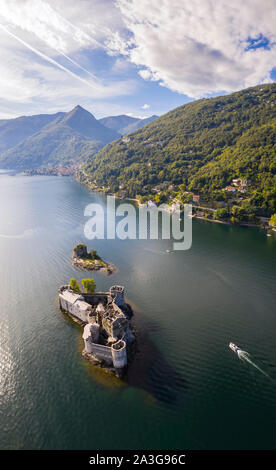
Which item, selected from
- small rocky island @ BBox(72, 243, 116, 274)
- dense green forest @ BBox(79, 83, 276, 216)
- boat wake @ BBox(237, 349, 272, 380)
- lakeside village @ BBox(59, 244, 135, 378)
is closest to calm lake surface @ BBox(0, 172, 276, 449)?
boat wake @ BBox(237, 349, 272, 380)

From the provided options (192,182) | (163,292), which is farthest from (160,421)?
(192,182)

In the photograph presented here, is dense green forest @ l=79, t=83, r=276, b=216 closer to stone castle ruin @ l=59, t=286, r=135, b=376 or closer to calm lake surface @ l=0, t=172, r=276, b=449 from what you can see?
calm lake surface @ l=0, t=172, r=276, b=449

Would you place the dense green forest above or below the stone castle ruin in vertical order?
above

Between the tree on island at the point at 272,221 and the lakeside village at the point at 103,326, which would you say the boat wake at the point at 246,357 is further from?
the tree on island at the point at 272,221

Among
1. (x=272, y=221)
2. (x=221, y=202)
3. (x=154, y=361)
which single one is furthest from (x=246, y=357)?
(x=221, y=202)

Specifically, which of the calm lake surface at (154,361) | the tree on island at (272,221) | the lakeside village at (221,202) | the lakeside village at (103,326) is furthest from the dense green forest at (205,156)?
the lakeside village at (103,326)

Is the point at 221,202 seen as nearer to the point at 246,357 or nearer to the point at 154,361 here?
the point at 246,357
